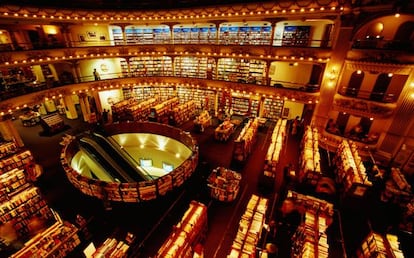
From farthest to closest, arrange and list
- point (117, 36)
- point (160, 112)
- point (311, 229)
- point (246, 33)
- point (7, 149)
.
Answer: point (117, 36)
point (160, 112)
point (246, 33)
point (7, 149)
point (311, 229)

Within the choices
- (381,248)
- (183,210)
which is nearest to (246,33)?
(183,210)

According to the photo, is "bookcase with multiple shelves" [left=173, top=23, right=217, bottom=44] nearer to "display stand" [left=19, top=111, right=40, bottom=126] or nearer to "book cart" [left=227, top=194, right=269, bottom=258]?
"display stand" [left=19, top=111, right=40, bottom=126]

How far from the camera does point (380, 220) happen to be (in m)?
9.37

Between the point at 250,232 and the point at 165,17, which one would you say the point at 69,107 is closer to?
the point at 165,17

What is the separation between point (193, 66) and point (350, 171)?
52.7 ft

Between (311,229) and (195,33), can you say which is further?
(195,33)

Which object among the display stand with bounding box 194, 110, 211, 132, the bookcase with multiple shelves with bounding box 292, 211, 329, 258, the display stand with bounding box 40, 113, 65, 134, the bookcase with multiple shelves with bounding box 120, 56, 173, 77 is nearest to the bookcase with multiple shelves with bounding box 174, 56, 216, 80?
the bookcase with multiple shelves with bounding box 120, 56, 173, 77

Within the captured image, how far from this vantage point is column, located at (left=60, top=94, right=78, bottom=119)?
19.1 m

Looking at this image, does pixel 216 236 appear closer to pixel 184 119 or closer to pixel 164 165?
pixel 164 165

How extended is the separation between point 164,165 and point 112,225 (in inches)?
344

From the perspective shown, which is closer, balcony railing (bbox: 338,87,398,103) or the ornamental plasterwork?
balcony railing (bbox: 338,87,398,103)

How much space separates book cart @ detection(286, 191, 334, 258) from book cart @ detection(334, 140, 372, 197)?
2.00 m

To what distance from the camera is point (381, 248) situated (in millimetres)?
6656

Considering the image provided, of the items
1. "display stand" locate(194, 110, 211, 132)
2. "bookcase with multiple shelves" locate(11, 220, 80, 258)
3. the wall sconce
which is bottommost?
"bookcase with multiple shelves" locate(11, 220, 80, 258)
